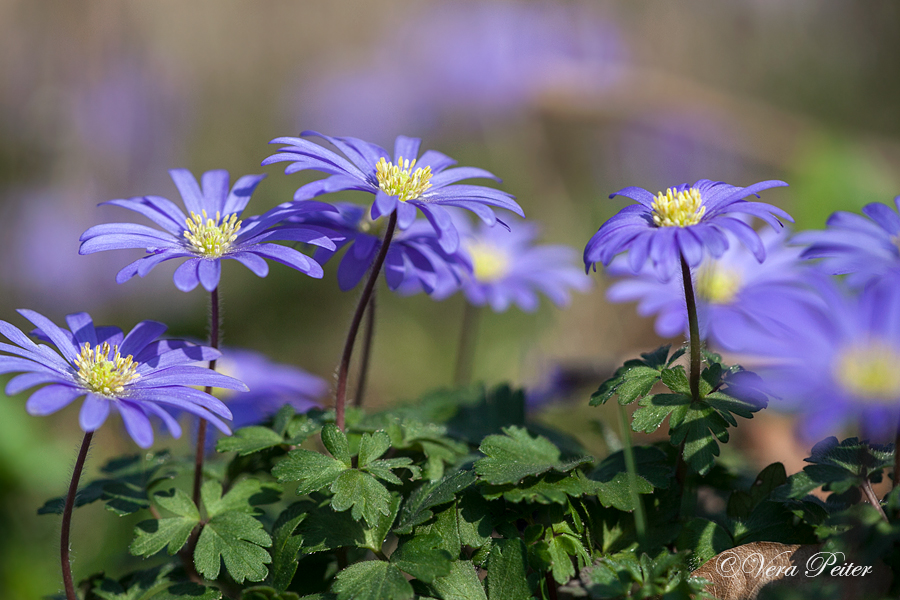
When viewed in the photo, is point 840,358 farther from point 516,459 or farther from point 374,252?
point 374,252

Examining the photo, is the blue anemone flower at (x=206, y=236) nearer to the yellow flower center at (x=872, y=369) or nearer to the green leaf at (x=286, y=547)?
the green leaf at (x=286, y=547)

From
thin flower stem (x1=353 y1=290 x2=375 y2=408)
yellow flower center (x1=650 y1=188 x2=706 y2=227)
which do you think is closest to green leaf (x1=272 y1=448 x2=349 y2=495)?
thin flower stem (x1=353 y1=290 x2=375 y2=408)

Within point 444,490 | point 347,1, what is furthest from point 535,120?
point 444,490

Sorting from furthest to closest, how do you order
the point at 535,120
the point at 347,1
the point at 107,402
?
the point at 347,1
the point at 535,120
the point at 107,402

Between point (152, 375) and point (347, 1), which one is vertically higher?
point (347, 1)

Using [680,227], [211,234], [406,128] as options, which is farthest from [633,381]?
[406,128]

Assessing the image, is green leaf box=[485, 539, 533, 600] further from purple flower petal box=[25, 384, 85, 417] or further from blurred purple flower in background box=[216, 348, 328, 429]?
blurred purple flower in background box=[216, 348, 328, 429]

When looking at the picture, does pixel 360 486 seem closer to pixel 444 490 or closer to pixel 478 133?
pixel 444 490
